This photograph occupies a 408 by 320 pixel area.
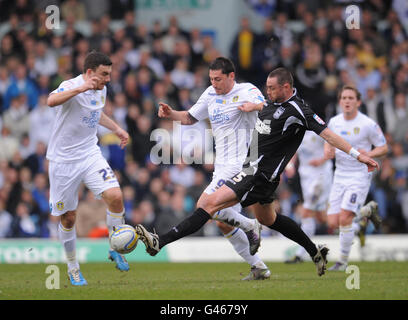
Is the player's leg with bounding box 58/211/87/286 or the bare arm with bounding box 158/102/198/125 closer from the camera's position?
the player's leg with bounding box 58/211/87/286

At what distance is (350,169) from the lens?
13.3 metres

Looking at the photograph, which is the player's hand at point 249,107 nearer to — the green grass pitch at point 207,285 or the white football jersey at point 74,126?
the white football jersey at point 74,126

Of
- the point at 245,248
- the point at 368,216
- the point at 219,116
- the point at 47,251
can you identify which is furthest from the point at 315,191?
the point at 47,251

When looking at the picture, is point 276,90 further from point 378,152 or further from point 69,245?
point 69,245

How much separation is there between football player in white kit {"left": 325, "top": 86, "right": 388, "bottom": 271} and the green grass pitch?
71 cm

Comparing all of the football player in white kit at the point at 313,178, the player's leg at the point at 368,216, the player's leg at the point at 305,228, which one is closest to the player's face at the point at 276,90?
the player's leg at the point at 368,216

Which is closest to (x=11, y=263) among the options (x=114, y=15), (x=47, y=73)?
(x=47, y=73)

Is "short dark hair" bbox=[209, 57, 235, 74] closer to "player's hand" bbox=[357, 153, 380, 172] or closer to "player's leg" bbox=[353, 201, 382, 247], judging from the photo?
"player's hand" bbox=[357, 153, 380, 172]

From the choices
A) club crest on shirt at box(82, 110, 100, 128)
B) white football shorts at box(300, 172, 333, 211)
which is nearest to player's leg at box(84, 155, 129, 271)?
club crest on shirt at box(82, 110, 100, 128)

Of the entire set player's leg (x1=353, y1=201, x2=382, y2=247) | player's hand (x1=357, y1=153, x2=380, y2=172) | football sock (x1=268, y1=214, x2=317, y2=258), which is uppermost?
player's hand (x1=357, y1=153, x2=380, y2=172)

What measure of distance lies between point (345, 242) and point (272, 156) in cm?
315

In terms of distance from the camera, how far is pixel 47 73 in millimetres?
20625

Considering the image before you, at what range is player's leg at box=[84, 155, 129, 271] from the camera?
34.7 feet

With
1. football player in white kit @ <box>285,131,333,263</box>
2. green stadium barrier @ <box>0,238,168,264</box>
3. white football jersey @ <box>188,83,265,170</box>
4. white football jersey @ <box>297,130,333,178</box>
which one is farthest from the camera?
green stadium barrier @ <box>0,238,168,264</box>
